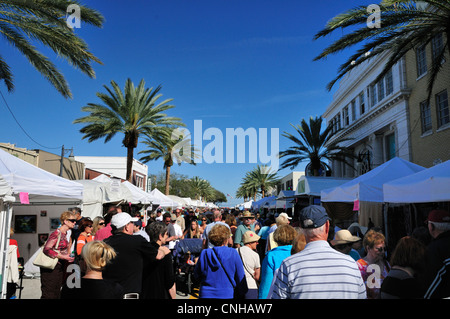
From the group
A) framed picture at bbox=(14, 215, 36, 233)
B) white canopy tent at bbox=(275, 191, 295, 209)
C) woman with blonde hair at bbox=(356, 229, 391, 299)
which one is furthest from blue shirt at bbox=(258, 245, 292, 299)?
white canopy tent at bbox=(275, 191, 295, 209)

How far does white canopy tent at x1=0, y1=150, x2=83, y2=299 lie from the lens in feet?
17.9

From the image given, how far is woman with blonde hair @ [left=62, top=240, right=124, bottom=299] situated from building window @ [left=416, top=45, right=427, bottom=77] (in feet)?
65.2

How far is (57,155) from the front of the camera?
25703 millimetres

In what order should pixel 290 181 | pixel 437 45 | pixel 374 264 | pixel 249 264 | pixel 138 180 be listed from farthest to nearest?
pixel 290 181, pixel 138 180, pixel 437 45, pixel 249 264, pixel 374 264

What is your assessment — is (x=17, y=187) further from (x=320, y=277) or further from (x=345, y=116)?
(x=345, y=116)

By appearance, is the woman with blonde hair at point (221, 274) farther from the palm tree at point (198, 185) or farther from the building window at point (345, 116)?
the palm tree at point (198, 185)

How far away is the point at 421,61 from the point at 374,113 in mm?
6523

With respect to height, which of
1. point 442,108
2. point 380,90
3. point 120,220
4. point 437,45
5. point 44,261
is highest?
point 380,90

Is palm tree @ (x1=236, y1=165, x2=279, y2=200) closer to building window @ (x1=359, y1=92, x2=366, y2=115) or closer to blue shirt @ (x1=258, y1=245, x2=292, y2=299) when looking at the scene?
building window @ (x1=359, y1=92, x2=366, y2=115)

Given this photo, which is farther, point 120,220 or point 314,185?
point 314,185

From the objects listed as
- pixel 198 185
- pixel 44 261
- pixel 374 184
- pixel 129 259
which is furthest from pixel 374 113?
pixel 198 185

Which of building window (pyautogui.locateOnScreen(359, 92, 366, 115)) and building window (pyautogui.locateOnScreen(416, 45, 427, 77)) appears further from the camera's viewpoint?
building window (pyautogui.locateOnScreen(359, 92, 366, 115))

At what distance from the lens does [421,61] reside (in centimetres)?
1814

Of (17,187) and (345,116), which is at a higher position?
(345,116)
